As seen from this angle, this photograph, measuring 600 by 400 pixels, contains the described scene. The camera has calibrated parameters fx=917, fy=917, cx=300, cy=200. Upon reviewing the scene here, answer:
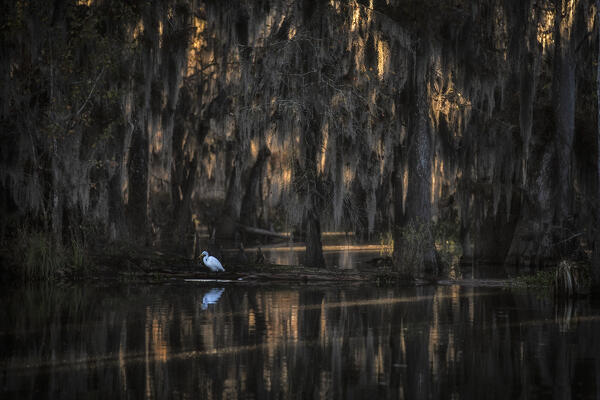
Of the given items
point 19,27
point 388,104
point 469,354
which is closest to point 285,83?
point 388,104

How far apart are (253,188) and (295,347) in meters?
18.8

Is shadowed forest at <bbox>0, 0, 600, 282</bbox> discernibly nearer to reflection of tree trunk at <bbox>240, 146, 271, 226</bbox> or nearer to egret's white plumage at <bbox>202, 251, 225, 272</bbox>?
reflection of tree trunk at <bbox>240, 146, 271, 226</bbox>

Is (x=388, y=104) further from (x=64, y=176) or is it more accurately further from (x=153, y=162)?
(x=153, y=162)

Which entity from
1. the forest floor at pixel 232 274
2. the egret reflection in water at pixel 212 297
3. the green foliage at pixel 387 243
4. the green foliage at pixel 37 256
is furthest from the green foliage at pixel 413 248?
the green foliage at pixel 37 256

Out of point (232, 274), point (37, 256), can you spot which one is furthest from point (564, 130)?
point (37, 256)

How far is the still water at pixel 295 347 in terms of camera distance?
6.93 metres

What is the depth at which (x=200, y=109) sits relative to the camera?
24.6m

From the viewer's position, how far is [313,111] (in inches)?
789

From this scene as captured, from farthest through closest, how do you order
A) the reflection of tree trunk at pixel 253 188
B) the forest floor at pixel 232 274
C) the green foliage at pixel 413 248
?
the reflection of tree trunk at pixel 253 188 → the green foliage at pixel 413 248 → the forest floor at pixel 232 274

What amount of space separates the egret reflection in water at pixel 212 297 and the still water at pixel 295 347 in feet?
0.21

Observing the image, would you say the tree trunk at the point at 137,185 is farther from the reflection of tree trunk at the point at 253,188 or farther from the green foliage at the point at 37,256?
the green foliage at the point at 37,256

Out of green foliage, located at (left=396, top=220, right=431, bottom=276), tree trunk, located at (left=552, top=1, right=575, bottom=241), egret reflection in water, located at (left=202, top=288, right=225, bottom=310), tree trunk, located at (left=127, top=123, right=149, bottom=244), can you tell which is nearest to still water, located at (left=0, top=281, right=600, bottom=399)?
egret reflection in water, located at (left=202, top=288, right=225, bottom=310)

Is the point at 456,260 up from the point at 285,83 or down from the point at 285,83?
down

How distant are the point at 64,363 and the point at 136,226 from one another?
599 inches
